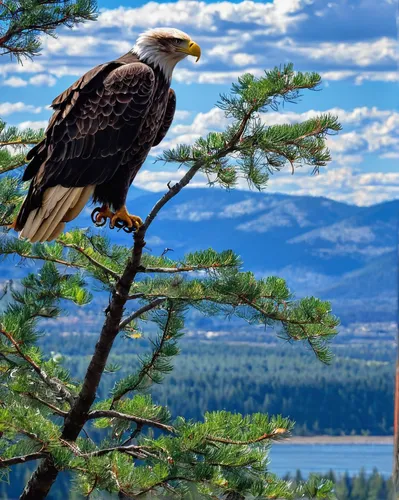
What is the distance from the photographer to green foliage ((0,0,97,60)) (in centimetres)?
434

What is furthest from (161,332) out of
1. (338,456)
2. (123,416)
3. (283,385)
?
(338,456)

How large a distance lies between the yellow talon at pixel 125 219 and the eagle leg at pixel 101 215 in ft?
0.19

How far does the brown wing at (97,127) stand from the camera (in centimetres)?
374

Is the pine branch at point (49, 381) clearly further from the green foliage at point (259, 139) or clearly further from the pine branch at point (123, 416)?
the green foliage at point (259, 139)

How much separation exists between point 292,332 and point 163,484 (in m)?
0.73

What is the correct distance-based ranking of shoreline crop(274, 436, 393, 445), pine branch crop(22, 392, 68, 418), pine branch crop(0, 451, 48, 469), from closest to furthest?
pine branch crop(0, 451, 48, 469), pine branch crop(22, 392, 68, 418), shoreline crop(274, 436, 393, 445)

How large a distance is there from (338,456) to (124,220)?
6765 cm

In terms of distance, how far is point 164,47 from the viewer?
383 cm

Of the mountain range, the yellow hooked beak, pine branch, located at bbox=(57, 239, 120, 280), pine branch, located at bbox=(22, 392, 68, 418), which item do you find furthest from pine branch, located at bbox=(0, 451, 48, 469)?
the mountain range

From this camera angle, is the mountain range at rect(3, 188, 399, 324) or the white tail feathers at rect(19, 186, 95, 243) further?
the mountain range at rect(3, 188, 399, 324)

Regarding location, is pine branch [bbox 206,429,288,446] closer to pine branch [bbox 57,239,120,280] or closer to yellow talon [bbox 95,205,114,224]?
pine branch [bbox 57,239,120,280]

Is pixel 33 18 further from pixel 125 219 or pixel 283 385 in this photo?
pixel 283 385

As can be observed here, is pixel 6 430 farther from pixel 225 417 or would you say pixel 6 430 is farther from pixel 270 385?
pixel 270 385

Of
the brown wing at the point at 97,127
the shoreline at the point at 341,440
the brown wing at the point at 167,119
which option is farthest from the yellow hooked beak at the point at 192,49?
the shoreline at the point at 341,440
